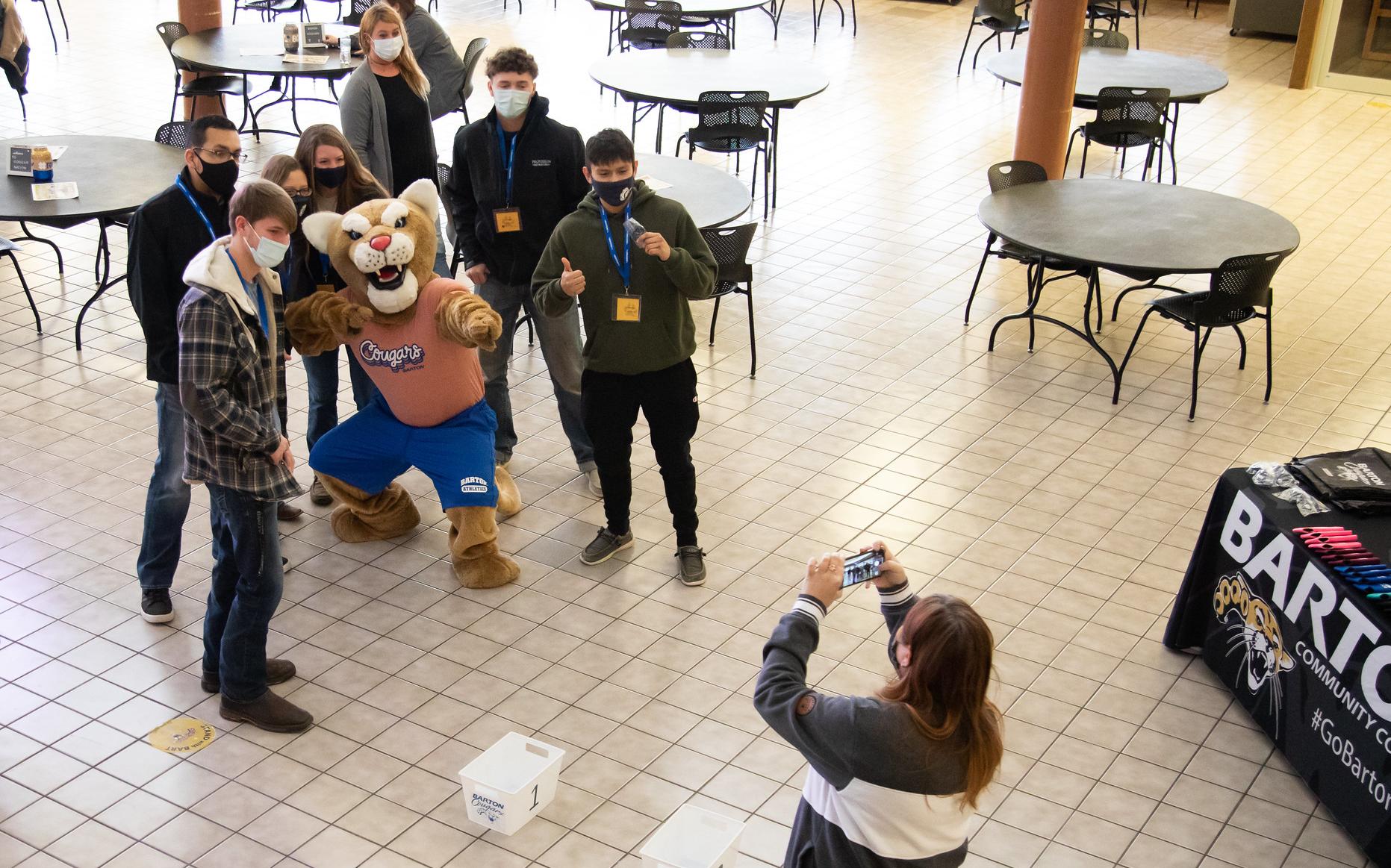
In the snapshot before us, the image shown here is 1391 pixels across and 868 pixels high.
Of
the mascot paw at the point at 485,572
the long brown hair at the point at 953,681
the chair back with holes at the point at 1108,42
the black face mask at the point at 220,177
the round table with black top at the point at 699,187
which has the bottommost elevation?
the mascot paw at the point at 485,572

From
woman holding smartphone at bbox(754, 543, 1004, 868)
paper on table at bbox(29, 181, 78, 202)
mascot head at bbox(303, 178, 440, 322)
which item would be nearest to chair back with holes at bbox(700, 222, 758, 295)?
mascot head at bbox(303, 178, 440, 322)

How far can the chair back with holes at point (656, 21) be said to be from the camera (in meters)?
11.4

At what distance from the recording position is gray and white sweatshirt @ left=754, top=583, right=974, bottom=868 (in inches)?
106

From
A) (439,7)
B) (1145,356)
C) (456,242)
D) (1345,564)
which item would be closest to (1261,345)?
(1145,356)

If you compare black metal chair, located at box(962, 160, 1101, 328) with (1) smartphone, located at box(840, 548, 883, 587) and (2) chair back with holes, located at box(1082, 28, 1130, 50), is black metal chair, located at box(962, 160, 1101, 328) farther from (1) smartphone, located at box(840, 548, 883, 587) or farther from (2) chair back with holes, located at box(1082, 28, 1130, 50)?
(1) smartphone, located at box(840, 548, 883, 587)

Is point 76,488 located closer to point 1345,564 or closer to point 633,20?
point 1345,564

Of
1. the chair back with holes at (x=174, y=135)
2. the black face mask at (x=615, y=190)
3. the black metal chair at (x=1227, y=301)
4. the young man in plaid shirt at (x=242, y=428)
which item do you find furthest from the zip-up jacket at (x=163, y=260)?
the black metal chair at (x=1227, y=301)

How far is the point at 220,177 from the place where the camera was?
4453 millimetres

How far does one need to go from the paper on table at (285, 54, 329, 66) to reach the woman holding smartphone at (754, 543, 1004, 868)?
7.86 meters

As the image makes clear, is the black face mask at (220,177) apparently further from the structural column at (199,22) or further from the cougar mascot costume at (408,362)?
the structural column at (199,22)

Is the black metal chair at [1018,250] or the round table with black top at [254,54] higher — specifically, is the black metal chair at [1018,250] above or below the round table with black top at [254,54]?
below

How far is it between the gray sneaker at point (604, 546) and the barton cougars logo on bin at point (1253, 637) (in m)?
2.27

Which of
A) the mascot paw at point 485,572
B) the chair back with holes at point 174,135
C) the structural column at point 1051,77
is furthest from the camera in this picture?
the structural column at point 1051,77

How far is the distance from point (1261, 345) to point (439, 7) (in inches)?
428
